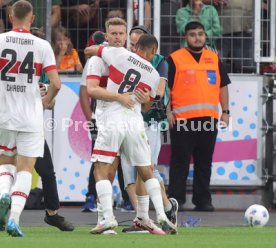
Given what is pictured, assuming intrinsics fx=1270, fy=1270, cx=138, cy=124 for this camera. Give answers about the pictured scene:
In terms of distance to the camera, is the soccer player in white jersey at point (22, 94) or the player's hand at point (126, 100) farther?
the player's hand at point (126, 100)

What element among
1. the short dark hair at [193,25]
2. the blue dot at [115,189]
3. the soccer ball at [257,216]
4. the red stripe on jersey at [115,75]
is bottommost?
the soccer ball at [257,216]

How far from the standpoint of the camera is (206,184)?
16.8m

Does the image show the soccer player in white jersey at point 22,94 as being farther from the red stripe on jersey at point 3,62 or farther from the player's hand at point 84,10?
the player's hand at point 84,10

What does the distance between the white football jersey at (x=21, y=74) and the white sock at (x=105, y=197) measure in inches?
34.2

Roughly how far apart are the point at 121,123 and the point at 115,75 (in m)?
0.47

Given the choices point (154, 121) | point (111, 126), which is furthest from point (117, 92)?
point (154, 121)

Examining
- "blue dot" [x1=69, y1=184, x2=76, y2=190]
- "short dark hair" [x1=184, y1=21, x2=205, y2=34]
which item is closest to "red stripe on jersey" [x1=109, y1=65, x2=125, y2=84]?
"short dark hair" [x1=184, y1=21, x2=205, y2=34]

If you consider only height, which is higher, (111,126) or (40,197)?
(111,126)

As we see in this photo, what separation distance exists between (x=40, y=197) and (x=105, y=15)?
2.63 metres

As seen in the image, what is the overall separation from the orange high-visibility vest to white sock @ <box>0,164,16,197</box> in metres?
4.89

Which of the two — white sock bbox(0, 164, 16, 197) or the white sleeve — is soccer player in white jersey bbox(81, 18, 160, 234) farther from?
white sock bbox(0, 164, 16, 197)

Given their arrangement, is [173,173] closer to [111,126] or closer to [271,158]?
[271,158]

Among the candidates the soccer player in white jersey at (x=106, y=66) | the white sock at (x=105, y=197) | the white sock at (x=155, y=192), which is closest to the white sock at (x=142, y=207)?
the soccer player in white jersey at (x=106, y=66)

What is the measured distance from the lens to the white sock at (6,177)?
39.4 ft
